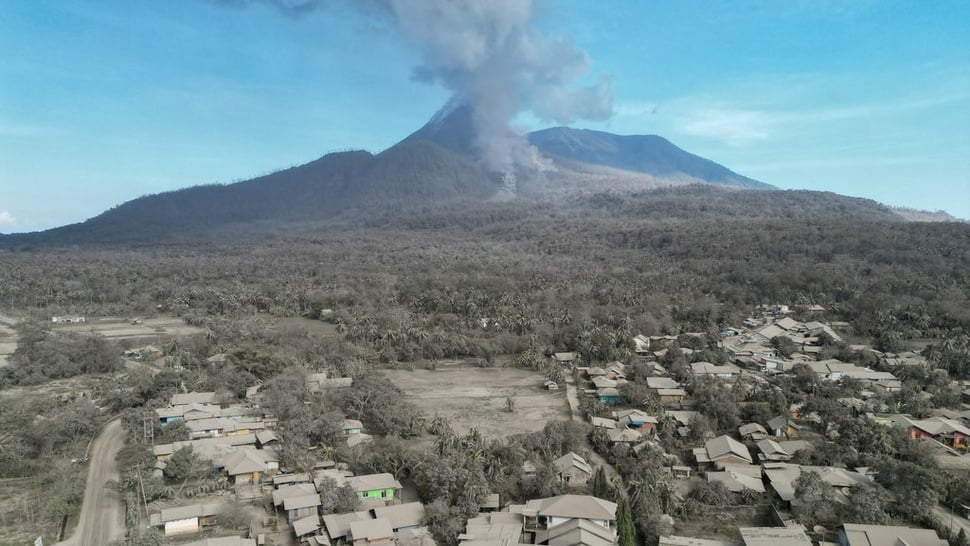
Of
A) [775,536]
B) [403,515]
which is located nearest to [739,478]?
[775,536]

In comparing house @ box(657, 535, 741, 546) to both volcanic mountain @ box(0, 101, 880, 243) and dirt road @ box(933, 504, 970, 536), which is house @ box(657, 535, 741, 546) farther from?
volcanic mountain @ box(0, 101, 880, 243)

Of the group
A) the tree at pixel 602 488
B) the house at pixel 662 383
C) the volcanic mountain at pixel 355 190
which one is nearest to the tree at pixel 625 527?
the tree at pixel 602 488

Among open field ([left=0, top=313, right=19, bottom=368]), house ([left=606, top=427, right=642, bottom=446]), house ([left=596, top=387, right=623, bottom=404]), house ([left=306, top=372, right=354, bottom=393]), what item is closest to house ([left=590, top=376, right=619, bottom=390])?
house ([left=596, top=387, right=623, bottom=404])

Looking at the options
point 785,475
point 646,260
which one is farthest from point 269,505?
point 646,260

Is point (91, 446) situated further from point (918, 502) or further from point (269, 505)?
point (918, 502)

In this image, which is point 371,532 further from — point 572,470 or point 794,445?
point 794,445

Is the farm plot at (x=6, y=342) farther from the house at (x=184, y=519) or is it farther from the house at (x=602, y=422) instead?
the house at (x=602, y=422)

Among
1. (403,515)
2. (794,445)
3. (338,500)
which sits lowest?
(794,445)
